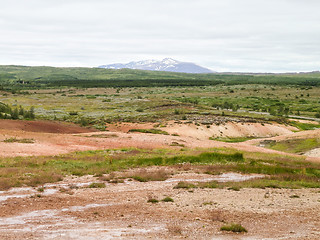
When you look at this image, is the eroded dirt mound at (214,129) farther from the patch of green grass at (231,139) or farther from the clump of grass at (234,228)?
the clump of grass at (234,228)

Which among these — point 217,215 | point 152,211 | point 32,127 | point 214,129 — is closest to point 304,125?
point 214,129

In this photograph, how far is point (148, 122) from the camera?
6869 centimetres

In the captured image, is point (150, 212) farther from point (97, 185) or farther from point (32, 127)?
point (32, 127)

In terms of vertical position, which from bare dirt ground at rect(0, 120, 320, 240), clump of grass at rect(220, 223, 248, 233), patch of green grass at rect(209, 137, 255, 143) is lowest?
patch of green grass at rect(209, 137, 255, 143)

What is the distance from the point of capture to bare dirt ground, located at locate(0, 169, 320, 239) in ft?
42.7

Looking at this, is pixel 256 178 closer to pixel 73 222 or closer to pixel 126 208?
pixel 126 208

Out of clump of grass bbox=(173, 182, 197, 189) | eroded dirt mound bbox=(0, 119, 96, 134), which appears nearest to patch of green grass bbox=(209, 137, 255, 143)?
eroded dirt mound bbox=(0, 119, 96, 134)

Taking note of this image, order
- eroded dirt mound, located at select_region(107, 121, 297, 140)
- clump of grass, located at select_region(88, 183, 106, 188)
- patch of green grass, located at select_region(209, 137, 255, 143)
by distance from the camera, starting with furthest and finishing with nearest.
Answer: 1. eroded dirt mound, located at select_region(107, 121, 297, 140)
2. patch of green grass, located at select_region(209, 137, 255, 143)
3. clump of grass, located at select_region(88, 183, 106, 188)

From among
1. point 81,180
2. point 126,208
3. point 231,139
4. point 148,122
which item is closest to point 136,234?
point 126,208

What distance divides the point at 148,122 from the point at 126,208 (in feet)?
172

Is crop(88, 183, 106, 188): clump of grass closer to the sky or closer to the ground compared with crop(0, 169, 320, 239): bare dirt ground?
closer to the ground

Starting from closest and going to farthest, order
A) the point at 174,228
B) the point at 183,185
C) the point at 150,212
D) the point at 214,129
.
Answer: the point at 174,228 < the point at 150,212 < the point at 183,185 < the point at 214,129

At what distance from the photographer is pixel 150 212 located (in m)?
15.8

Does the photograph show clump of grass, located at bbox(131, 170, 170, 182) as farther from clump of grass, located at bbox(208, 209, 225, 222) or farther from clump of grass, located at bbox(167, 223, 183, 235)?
clump of grass, located at bbox(167, 223, 183, 235)
